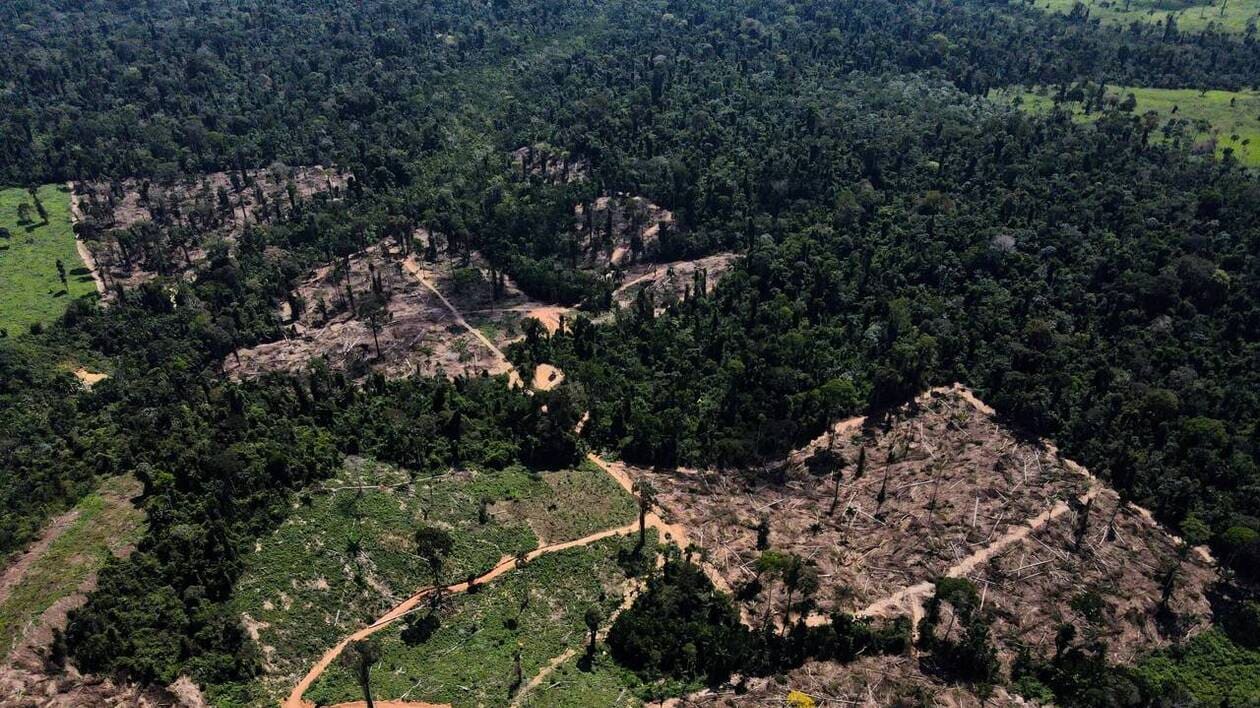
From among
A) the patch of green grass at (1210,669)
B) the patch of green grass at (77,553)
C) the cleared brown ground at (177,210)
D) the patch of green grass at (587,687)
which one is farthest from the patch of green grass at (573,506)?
the cleared brown ground at (177,210)

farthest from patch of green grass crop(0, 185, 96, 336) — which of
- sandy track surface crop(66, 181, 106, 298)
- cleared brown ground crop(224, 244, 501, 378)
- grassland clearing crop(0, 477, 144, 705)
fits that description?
grassland clearing crop(0, 477, 144, 705)

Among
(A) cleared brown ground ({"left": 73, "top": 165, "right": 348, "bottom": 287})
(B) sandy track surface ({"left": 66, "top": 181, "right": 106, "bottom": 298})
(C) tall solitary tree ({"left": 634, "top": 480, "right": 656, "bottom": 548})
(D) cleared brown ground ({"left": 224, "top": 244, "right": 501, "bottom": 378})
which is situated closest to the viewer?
(C) tall solitary tree ({"left": 634, "top": 480, "right": 656, "bottom": 548})

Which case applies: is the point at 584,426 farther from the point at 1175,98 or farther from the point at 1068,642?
the point at 1175,98

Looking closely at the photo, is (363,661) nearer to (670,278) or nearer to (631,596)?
(631,596)

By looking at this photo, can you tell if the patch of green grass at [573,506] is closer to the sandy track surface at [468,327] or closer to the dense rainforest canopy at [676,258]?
the dense rainforest canopy at [676,258]

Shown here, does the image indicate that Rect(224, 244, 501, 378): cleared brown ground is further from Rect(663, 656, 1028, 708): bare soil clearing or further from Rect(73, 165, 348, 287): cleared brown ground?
Rect(663, 656, 1028, 708): bare soil clearing

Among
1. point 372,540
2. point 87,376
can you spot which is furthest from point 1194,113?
point 87,376

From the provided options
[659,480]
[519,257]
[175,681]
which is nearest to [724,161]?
[519,257]
